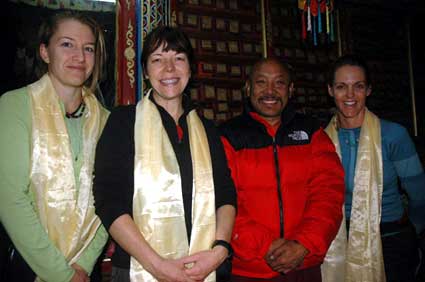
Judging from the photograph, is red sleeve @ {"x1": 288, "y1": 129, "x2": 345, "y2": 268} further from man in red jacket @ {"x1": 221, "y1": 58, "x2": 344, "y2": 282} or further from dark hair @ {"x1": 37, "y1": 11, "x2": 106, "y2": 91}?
dark hair @ {"x1": 37, "y1": 11, "x2": 106, "y2": 91}

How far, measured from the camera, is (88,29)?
1.83 meters

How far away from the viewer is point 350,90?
7.68 feet

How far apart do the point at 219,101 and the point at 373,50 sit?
2248 millimetres

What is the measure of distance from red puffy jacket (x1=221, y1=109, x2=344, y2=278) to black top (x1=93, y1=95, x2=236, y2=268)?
19 centimetres

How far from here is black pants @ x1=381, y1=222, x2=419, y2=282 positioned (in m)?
2.20

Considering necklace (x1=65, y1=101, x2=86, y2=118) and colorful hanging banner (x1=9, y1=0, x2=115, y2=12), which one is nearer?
necklace (x1=65, y1=101, x2=86, y2=118)

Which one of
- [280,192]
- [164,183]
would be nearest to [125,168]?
[164,183]

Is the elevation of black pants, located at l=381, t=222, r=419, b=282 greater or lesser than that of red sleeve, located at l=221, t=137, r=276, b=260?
lesser

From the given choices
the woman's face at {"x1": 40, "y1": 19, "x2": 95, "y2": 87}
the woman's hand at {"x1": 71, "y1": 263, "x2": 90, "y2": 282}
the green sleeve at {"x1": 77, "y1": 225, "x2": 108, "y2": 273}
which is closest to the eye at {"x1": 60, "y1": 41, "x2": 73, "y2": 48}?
the woman's face at {"x1": 40, "y1": 19, "x2": 95, "y2": 87}

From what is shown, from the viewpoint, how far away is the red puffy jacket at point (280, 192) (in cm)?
187

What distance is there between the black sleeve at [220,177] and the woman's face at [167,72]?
0.90 ft

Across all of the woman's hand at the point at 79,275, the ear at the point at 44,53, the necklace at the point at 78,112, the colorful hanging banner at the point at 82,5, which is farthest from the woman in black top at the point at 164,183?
the colorful hanging banner at the point at 82,5

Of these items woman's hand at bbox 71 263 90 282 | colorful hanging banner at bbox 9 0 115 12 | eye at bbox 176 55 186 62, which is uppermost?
colorful hanging banner at bbox 9 0 115 12

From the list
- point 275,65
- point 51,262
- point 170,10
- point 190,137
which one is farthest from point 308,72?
point 51,262
